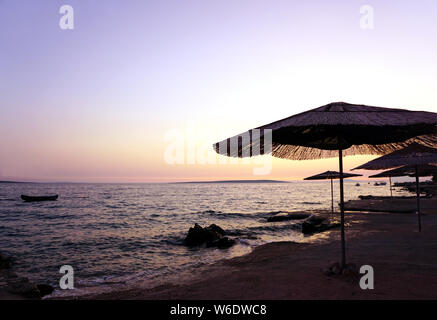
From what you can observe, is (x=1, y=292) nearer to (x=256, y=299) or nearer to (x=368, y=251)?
(x=256, y=299)

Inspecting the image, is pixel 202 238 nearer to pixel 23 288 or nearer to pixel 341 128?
pixel 23 288

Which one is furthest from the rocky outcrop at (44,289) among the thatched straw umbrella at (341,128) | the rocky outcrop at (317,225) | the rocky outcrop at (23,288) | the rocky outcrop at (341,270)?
the rocky outcrop at (317,225)

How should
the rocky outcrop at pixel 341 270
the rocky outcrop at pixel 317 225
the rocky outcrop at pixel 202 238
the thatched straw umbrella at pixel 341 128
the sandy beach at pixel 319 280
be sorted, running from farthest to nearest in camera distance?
the rocky outcrop at pixel 317 225
the rocky outcrop at pixel 202 238
the rocky outcrop at pixel 341 270
the sandy beach at pixel 319 280
the thatched straw umbrella at pixel 341 128

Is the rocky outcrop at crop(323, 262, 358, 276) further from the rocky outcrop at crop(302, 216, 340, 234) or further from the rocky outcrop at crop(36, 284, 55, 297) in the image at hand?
the rocky outcrop at crop(302, 216, 340, 234)

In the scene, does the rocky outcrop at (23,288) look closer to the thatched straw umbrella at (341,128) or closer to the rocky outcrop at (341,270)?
the thatched straw umbrella at (341,128)

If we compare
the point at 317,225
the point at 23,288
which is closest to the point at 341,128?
the point at 23,288

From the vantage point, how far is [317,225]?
55.2ft

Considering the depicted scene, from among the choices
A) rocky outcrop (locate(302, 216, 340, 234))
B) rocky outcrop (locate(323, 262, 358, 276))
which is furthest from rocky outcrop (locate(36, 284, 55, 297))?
rocky outcrop (locate(302, 216, 340, 234))

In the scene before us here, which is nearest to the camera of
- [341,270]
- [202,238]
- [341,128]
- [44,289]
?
[341,128]

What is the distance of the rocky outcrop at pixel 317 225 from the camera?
53.0ft

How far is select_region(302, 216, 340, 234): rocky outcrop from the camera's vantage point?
16.2 metres

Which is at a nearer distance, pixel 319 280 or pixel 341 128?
pixel 341 128
